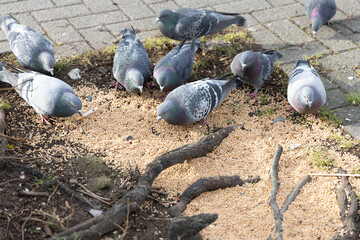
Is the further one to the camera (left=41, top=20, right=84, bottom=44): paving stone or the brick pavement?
(left=41, top=20, right=84, bottom=44): paving stone

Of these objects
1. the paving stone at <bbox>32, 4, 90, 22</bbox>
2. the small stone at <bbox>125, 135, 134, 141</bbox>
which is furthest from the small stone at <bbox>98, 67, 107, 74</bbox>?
the paving stone at <bbox>32, 4, 90, 22</bbox>

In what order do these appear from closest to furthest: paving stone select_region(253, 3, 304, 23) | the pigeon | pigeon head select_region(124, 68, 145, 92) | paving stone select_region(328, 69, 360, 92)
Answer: the pigeon
pigeon head select_region(124, 68, 145, 92)
paving stone select_region(328, 69, 360, 92)
paving stone select_region(253, 3, 304, 23)

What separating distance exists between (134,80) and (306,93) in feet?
6.12

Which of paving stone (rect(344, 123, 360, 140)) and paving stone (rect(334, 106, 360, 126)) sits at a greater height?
paving stone (rect(344, 123, 360, 140))

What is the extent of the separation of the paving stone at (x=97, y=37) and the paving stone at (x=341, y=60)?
2.84 metres

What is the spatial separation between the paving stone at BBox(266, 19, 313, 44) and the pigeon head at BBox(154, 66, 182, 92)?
1.96 metres

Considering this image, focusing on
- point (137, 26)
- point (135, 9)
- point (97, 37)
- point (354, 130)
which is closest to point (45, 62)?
point (97, 37)

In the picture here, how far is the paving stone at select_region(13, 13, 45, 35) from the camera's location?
241 inches

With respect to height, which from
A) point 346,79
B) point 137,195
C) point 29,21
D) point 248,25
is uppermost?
point 137,195

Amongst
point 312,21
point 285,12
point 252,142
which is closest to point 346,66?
point 312,21

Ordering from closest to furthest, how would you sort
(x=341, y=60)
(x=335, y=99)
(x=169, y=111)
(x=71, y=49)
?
1. (x=169, y=111)
2. (x=335, y=99)
3. (x=341, y=60)
4. (x=71, y=49)

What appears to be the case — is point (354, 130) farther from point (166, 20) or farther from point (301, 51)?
point (166, 20)

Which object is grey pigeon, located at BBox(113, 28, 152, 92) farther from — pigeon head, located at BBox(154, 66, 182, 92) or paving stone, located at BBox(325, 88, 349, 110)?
paving stone, located at BBox(325, 88, 349, 110)

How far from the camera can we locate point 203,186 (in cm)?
371
